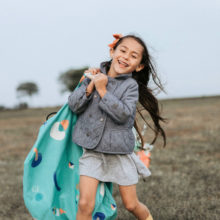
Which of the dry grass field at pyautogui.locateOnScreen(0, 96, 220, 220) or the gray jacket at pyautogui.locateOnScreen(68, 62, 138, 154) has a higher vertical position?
the gray jacket at pyautogui.locateOnScreen(68, 62, 138, 154)

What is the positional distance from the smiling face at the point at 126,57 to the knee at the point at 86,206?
115 centimetres

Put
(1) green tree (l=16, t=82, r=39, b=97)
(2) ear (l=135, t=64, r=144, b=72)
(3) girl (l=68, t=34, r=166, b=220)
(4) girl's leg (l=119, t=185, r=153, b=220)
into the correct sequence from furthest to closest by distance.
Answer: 1. (1) green tree (l=16, t=82, r=39, b=97)
2. (2) ear (l=135, t=64, r=144, b=72)
3. (4) girl's leg (l=119, t=185, r=153, b=220)
4. (3) girl (l=68, t=34, r=166, b=220)

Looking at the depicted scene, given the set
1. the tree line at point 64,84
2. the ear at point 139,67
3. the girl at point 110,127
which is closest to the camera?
the girl at point 110,127

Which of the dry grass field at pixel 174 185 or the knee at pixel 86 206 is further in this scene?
the dry grass field at pixel 174 185

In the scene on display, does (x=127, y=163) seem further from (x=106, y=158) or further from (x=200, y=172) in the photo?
(x=200, y=172)

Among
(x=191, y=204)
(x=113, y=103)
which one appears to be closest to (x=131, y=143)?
(x=113, y=103)

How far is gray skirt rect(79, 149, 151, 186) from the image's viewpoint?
3.04m

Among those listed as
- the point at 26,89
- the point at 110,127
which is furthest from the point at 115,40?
the point at 26,89

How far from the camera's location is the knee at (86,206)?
9.70 feet

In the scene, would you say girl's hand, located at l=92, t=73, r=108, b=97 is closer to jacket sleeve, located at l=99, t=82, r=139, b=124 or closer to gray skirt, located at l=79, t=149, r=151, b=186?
jacket sleeve, located at l=99, t=82, r=139, b=124

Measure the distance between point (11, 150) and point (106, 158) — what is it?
7469mm

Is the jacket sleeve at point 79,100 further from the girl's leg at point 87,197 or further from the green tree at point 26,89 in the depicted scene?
the green tree at point 26,89

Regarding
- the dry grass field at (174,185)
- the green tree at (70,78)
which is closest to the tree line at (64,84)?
the green tree at (70,78)

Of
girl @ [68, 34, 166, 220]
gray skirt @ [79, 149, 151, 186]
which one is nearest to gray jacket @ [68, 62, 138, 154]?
girl @ [68, 34, 166, 220]
